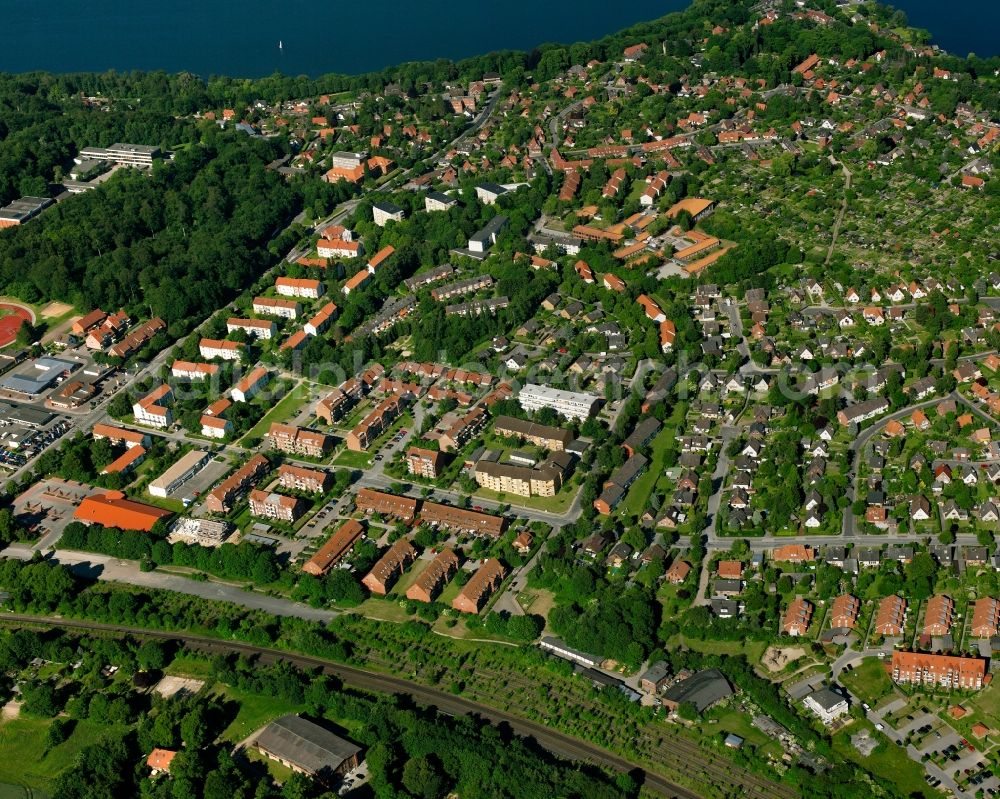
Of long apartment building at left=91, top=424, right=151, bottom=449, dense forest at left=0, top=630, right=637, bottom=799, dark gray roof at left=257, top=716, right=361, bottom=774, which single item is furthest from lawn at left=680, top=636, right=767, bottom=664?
long apartment building at left=91, top=424, right=151, bottom=449

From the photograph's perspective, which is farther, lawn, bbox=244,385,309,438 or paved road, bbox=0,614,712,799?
lawn, bbox=244,385,309,438

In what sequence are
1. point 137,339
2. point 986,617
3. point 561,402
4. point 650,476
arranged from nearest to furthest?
1. point 986,617
2. point 650,476
3. point 561,402
4. point 137,339

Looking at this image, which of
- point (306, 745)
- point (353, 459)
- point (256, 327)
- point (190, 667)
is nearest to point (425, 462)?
point (353, 459)

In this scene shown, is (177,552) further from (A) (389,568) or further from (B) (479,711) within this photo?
(B) (479,711)

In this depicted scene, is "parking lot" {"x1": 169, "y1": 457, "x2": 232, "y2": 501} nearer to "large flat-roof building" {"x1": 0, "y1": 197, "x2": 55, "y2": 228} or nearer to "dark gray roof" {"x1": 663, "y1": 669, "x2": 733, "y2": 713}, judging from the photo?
"dark gray roof" {"x1": 663, "y1": 669, "x2": 733, "y2": 713}

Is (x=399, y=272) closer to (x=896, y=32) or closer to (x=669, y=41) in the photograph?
(x=669, y=41)

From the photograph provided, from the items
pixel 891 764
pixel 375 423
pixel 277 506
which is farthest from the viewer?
pixel 375 423

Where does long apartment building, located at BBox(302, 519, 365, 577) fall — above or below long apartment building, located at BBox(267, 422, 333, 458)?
below
